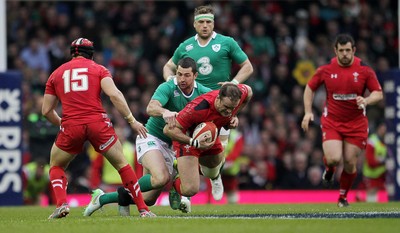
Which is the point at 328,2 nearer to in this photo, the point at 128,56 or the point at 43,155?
the point at 128,56

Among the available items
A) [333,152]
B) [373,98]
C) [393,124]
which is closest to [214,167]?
[333,152]

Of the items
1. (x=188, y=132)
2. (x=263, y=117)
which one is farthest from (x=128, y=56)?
(x=188, y=132)

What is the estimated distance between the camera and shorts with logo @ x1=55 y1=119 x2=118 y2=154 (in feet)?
38.7

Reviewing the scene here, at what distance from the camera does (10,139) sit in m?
18.4

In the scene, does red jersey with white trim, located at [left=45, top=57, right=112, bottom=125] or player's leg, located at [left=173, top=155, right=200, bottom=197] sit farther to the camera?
player's leg, located at [left=173, top=155, right=200, bottom=197]

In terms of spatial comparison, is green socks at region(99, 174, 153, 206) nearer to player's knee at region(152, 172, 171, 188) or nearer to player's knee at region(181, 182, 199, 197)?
player's knee at region(152, 172, 171, 188)

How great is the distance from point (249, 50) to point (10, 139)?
7722 millimetres

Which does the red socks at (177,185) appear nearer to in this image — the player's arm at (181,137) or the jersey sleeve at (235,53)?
the player's arm at (181,137)

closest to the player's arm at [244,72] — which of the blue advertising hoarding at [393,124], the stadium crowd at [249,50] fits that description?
the blue advertising hoarding at [393,124]

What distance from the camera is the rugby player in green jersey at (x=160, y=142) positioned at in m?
12.4

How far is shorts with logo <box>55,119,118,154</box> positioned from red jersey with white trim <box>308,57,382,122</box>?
4.34 meters

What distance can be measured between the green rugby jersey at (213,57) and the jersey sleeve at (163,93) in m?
1.26

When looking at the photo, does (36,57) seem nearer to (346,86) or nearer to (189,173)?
(346,86)

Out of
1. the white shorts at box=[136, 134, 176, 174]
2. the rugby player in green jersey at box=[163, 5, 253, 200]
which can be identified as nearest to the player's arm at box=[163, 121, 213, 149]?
the white shorts at box=[136, 134, 176, 174]
